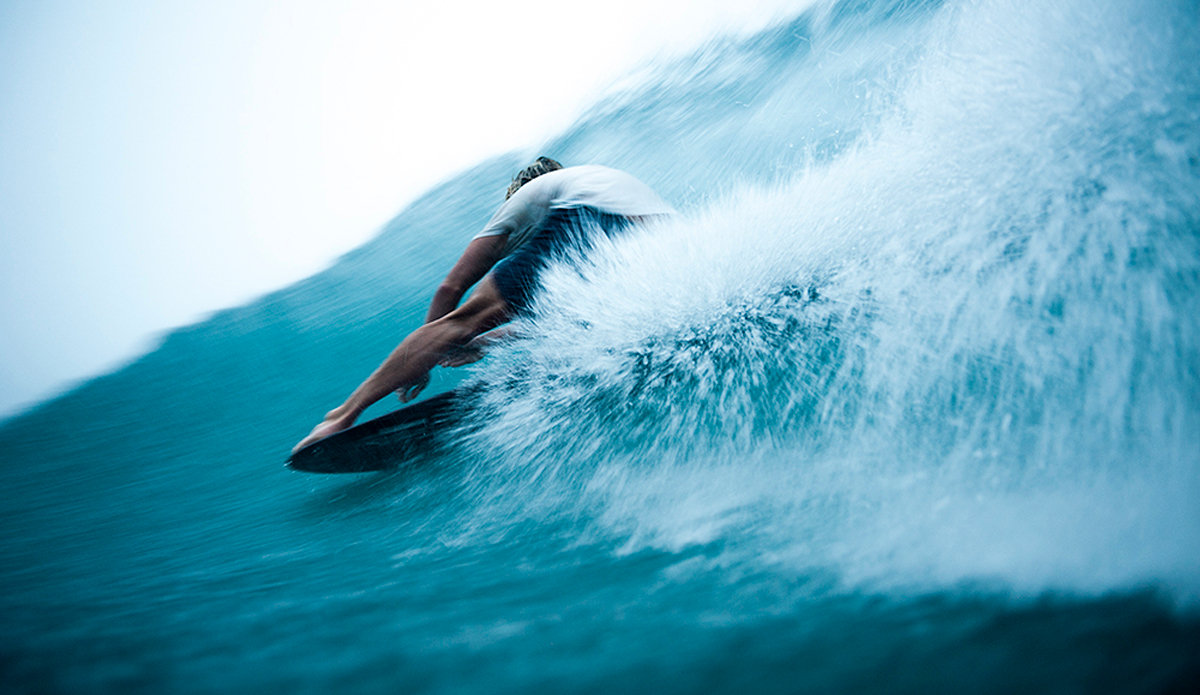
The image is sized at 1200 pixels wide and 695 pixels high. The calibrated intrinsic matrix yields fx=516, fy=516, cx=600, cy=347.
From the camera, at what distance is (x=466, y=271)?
0.77m

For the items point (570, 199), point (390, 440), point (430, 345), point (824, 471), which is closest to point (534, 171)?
point (570, 199)

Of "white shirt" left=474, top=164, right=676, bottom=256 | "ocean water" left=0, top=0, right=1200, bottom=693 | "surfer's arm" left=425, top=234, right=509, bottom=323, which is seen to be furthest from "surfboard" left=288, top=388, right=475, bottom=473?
"white shirt" left=474, top=164, right=676, bottom=256

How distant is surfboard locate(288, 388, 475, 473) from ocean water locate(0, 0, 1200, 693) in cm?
3

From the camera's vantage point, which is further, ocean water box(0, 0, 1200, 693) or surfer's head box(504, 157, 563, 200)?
surfer's head box(504, 157, 563, 200)

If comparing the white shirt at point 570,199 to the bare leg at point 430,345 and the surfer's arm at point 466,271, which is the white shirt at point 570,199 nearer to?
the surfer's arm at point 466,271

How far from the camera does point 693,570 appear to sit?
1.25 ft

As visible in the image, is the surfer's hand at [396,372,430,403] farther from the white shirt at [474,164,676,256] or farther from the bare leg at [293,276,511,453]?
the white shirt at [474,164,676,256]

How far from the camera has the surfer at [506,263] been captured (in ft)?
2.28

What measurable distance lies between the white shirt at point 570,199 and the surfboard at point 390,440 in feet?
0.83

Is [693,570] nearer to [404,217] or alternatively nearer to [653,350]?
[653,350]

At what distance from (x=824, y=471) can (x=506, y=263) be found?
47cm

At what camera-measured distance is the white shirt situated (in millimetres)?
737

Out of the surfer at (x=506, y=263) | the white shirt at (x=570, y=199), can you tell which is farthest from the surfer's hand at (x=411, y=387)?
the white shirt at (x=570, y=199)

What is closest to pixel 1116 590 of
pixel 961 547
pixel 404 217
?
pixel 961 547
